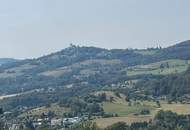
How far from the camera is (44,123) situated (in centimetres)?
A: 19625

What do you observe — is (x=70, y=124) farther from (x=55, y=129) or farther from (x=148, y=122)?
(x=148, y=122)

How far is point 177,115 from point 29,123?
1845 inches

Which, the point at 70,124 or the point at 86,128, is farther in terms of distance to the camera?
the point at 70,124

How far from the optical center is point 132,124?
608 ft

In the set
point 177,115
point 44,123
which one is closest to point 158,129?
point 177,115

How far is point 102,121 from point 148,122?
51.0 ft

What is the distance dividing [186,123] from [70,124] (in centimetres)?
3583

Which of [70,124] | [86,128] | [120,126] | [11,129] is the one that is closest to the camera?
[86,128]

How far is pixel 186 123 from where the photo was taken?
619 feet

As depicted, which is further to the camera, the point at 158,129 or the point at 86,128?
the point at 158,129

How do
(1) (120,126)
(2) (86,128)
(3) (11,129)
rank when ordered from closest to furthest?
(2) (86,128) < (1) (120,126) < (3) (11,129)

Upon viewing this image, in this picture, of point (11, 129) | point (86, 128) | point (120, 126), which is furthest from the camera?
point (11, 129)

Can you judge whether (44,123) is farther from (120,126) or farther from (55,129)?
(120,126)

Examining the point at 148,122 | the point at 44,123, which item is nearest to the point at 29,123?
the point at 44,123
